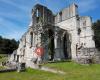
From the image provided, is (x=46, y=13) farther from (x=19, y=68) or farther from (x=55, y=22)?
(x=19, y=68)

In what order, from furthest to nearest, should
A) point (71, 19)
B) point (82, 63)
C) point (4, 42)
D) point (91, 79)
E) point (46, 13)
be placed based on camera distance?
point (4, 42) → point (46, 13) → point (71, 19) → point (82, 63) → point (91, 79)

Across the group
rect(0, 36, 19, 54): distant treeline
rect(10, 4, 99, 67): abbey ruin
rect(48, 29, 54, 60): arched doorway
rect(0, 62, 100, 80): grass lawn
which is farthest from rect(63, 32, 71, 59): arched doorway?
rect(0, 36, 19, 54): distant treeline

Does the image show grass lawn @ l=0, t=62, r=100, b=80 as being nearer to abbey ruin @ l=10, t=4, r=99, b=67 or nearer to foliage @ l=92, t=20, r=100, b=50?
abbey ruin @ l=10, t=4, r=99, b=67

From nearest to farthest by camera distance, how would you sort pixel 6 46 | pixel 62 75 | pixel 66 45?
pixel 62 75 < pixel 66 45 < pixel 6 46

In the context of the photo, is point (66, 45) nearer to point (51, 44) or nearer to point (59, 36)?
point (59, 36)

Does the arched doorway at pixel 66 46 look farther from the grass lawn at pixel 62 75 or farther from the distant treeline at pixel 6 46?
the distant treeline at pixel 6 46

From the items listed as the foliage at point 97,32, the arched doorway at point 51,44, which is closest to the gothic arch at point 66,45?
the arched doorway at point 51,44

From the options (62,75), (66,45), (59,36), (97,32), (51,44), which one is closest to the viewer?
(62,75)

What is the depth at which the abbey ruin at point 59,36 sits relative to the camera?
111 ft

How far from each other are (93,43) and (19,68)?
70.1ft

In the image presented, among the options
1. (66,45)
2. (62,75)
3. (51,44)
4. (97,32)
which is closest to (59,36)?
(51,44)

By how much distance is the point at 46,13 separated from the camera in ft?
146

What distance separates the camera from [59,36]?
37.6 meters

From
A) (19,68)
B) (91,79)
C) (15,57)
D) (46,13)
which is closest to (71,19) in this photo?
(46,13)
